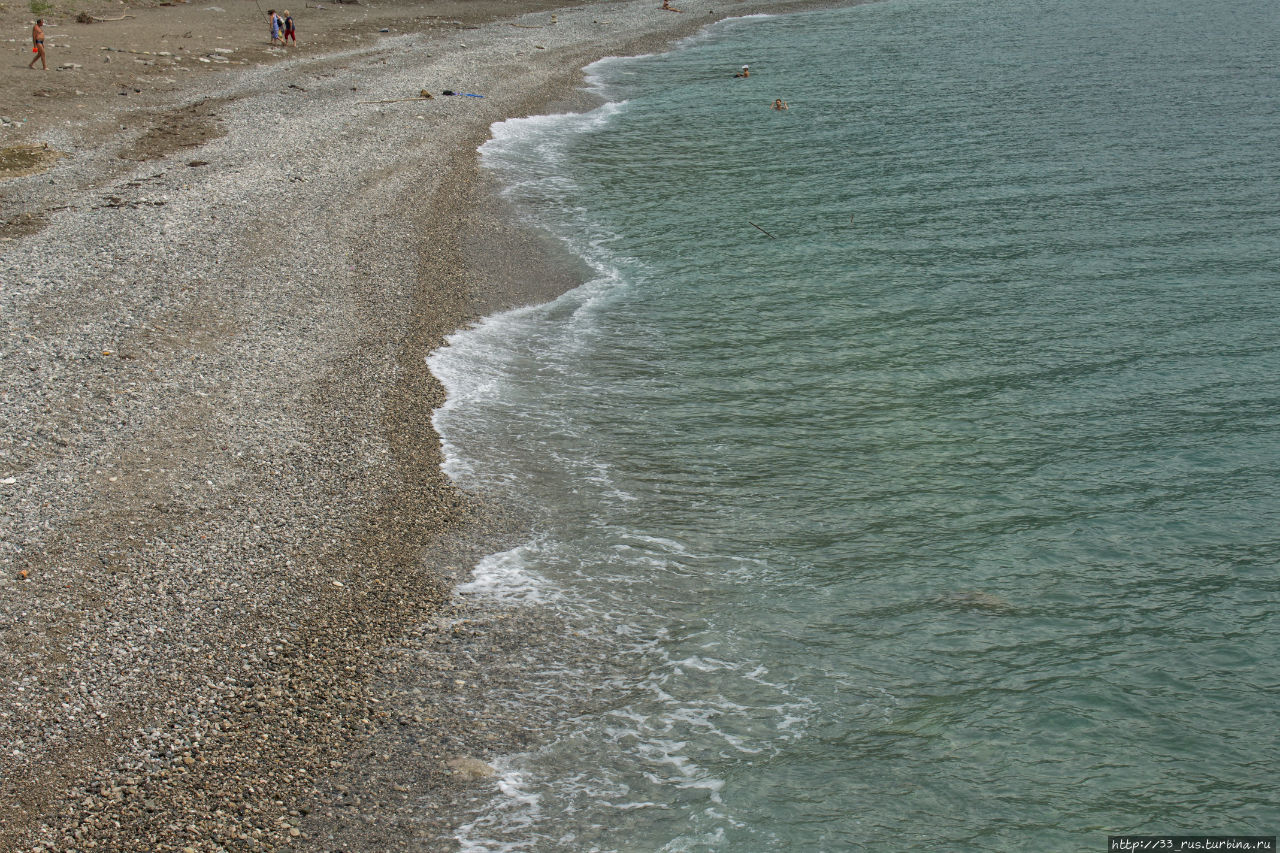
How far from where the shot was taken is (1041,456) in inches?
521

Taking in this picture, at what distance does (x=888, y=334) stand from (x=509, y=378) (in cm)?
672

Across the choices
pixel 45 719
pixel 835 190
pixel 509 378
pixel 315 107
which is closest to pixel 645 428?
pixel 509 378

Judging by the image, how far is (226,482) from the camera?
12.3 metres

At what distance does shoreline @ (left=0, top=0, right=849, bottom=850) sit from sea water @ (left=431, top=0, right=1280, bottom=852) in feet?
4.14

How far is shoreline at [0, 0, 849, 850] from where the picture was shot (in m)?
8.25

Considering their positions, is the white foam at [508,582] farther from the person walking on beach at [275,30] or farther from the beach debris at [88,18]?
the beach debris at [88,18]

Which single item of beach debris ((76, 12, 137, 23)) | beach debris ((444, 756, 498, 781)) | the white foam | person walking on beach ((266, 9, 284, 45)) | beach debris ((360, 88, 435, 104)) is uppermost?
beach debris ((76, 12, 137, 23))

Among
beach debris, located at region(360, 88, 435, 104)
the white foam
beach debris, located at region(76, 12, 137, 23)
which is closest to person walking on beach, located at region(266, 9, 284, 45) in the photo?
beach debris, located at region(76, 12, 137, 23)

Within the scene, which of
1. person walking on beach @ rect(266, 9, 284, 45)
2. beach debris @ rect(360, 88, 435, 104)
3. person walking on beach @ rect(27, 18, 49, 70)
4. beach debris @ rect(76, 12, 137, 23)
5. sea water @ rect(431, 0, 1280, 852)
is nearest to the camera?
sea water @ rect(431, 0, 1280, 852)

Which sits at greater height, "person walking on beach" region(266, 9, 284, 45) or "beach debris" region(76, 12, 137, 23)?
"beach debris" region(76, 12, 137, 23)

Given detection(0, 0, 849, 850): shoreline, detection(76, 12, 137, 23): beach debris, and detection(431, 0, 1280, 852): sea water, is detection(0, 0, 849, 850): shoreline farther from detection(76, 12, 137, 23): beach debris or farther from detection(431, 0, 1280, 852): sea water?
detection(76, 12, 137, 23): beach debris

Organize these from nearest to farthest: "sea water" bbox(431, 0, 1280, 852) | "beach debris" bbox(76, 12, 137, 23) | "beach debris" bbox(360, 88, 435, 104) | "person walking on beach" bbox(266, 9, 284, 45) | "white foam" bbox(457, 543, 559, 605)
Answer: "sea water" bbox(431, 0, 1280, 852) < "white foam" bbox(457, 543, 559, 605) < "beach debris" bbox(360, 88, 435, 104) < "beach debris" bbox(76, 12, 137, 23) < "person walking on beach" bbox(266, 9, 284, 45)

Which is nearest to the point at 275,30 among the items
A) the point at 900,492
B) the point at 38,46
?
the point at 38,46

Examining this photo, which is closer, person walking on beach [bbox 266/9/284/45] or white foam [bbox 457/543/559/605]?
white foam [bbox 457/543/559/605]
